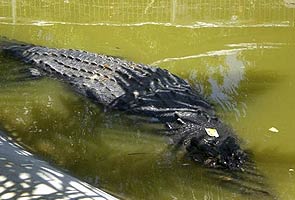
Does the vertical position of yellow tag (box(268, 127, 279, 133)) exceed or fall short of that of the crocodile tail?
it falls short

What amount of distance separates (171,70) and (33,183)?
136 inches

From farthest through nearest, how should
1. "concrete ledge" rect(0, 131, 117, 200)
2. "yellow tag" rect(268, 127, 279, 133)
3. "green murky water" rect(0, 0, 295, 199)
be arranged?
"yellow tag" rect(268, 127, 279, 133) < "green murky water" rect(0, 0, 295, 199) < "concrete ledge" rect(0, 131, 117, 200)

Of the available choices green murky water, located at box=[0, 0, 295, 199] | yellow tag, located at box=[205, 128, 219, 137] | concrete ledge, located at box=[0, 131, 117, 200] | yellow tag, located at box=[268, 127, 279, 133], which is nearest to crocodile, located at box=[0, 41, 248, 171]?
yellow tag, located at box=[205, 128, 219, 137]

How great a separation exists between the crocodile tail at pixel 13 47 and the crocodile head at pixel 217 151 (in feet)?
10.5

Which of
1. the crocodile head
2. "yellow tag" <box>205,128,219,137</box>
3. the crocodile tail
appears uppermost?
the crocodile tail

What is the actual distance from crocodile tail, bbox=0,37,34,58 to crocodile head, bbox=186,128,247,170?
319 cm

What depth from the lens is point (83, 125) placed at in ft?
18.1

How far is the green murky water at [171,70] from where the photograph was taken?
15.2ft

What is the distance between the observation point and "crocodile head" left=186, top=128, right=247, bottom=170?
451 cm

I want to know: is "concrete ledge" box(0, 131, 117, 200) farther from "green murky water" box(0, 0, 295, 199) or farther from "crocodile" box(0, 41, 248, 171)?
"crocodile" box(0, 41, 248, 171)

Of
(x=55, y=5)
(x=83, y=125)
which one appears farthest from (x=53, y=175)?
(x=55, y=5)

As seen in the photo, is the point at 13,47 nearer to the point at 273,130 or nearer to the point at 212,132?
the point at 212,132

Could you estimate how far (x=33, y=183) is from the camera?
3.74m

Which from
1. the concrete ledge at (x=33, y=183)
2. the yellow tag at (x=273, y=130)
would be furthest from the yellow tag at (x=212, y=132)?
the concrete ledge at (x=33, y=183)
